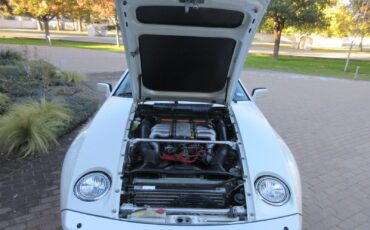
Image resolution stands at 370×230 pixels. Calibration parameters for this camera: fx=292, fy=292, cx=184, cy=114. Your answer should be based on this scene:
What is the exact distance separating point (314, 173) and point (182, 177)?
2.68 m

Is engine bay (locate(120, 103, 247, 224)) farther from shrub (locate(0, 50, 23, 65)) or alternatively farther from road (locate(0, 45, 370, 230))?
shrub (locate(0, 50, 23, 65))

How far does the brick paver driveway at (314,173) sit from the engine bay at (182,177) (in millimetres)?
1148

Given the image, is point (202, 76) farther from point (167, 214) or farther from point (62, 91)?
point (62, 91)

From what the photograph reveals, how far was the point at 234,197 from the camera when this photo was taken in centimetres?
228

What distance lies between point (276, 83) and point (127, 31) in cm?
1050

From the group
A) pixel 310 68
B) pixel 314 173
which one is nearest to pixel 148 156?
pixel 314 173

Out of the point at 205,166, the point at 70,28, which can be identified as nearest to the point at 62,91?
the point at 205,166

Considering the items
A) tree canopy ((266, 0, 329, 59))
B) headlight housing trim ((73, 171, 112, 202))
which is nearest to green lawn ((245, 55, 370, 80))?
tree canopy ((266, 0, 329, 59))

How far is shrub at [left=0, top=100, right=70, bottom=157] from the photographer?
4230mm

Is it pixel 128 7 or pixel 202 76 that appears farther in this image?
pixel 202 76

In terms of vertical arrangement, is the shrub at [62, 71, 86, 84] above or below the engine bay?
below

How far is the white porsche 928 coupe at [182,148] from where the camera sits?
2.06 metres

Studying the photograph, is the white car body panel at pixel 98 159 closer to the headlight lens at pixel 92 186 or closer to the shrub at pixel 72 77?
the headlight lens at pixel 92 186

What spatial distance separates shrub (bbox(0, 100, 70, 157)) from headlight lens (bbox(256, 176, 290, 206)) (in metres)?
3.29
